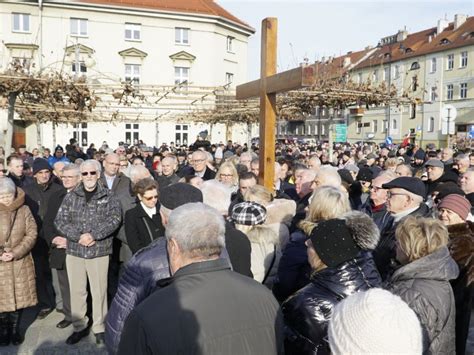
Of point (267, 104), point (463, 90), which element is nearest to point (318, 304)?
point (267, 104)

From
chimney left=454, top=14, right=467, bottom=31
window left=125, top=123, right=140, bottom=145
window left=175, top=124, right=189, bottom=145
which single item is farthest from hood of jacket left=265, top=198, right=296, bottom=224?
chimney left=454, top=14, right=467, bottom=31

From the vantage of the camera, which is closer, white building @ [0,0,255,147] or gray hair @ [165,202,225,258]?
gray hair @ [165,202,225,258]

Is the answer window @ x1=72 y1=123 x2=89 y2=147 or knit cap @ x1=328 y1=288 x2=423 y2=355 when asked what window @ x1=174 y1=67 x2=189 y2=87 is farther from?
knit cap @ x1=328 y1=288 x2=423 y2=355

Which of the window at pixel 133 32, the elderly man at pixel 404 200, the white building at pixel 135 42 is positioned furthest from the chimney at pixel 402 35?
the elderly man at pixel 404 200

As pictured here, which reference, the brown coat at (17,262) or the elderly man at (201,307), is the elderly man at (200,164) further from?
the elderly man at (201,307)

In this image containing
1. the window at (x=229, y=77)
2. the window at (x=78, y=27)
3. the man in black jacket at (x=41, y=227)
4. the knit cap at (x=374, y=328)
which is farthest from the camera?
the window at (x=229, y=77)

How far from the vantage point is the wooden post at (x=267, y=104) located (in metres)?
5.19

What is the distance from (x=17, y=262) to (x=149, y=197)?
147 cm

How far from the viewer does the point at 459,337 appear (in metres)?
3.68

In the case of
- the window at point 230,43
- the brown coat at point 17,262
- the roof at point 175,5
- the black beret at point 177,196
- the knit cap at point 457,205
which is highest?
the roof at point 175,5

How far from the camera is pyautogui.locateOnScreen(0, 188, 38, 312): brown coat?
4.61 meters

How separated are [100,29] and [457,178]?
33.1 metres

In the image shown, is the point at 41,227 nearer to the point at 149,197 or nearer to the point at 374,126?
the point at 149,197

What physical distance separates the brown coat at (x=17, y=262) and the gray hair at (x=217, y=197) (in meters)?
2.01
